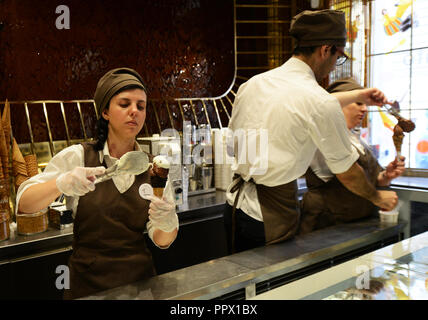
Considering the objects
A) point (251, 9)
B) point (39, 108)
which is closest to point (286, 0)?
point (251, 9)

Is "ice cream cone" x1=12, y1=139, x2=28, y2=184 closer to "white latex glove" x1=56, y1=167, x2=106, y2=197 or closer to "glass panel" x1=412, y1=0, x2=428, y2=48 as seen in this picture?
"white latex glove" x1=56, y1=167, x2=106, y2=197

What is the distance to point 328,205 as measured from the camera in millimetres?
1912

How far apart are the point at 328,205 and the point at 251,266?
75cm

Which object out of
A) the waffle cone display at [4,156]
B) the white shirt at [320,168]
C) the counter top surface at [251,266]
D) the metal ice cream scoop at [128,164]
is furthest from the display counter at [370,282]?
the waffle cone display at [4,156]

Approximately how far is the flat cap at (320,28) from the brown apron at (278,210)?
608mm

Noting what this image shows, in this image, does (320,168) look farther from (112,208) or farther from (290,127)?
(112,208)

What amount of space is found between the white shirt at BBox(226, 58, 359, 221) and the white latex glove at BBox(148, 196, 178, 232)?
0.49 metres

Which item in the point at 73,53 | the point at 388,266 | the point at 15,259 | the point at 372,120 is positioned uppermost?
the point at 73,53

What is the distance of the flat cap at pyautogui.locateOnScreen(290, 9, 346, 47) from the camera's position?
167 centimetres

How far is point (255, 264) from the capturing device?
4.35 feet

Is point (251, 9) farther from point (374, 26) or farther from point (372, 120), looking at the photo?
point (372, 120)
